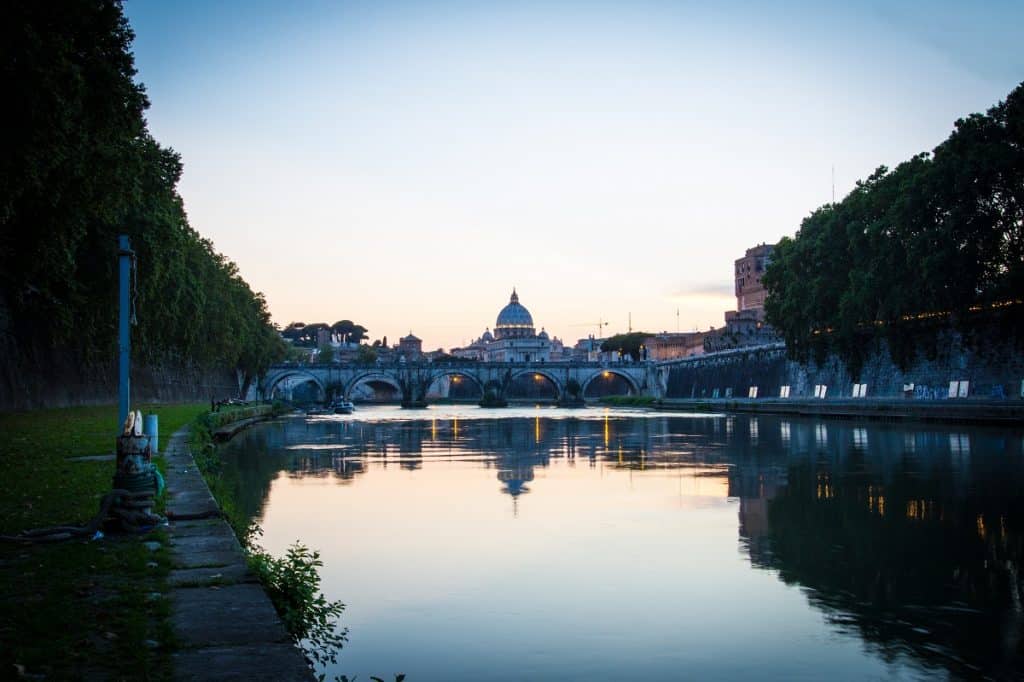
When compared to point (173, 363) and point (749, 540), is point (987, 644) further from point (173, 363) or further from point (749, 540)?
point (173, 363)

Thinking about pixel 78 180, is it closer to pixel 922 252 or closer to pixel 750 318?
pixel 922 252

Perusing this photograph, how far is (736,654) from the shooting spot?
9.49m

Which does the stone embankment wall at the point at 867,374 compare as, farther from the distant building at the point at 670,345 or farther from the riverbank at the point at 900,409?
the distant building at the point at 670,345

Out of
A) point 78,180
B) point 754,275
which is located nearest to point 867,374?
point 78,180

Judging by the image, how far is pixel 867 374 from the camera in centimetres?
6756

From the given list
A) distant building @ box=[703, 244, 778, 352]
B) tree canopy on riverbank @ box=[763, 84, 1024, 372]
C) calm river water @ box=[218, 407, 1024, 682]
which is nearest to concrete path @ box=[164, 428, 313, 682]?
calm river water @ box=[218, 407, 1024, 682]

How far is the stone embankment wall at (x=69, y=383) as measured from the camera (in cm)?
4194

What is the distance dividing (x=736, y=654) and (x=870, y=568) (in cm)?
419

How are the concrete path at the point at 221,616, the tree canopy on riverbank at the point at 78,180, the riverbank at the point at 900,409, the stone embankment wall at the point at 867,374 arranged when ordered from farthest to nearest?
the stone embankment wall at the point at 867,374 < the riverbank at the point at 900,409 < the tree canopy on riverbank at the point at 78,180 < the concrete path at the point at 221,616

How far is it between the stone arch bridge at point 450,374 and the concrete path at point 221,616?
373ft

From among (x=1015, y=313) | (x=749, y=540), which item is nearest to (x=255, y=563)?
(x=749, y=540)

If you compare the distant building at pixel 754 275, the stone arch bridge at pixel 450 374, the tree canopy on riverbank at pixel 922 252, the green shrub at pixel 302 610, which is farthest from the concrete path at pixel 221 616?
the distant building at pixel 754 275

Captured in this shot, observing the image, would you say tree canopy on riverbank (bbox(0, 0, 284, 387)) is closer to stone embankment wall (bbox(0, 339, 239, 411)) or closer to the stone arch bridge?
stone embankment wall (bbox(0, 339, 239, 411))

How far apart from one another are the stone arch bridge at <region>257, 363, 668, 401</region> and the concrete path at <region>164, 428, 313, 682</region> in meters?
114
